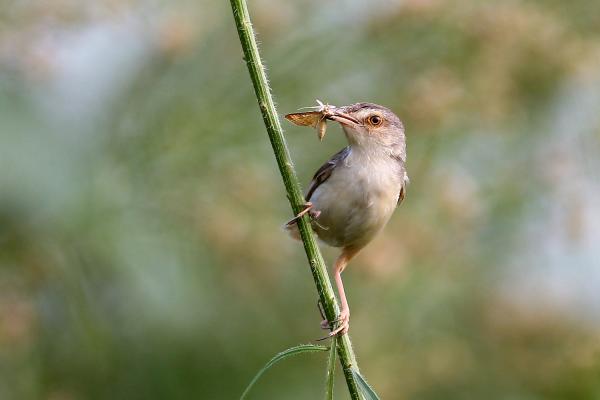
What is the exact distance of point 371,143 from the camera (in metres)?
3.39

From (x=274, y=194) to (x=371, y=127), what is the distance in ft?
4.70

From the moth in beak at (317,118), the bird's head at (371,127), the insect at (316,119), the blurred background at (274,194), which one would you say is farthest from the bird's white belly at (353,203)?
the blurred background at (274,194)

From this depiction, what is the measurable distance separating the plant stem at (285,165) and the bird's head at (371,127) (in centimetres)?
107

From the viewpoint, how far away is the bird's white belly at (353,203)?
3273 mm

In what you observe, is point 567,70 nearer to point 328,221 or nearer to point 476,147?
point 476,147

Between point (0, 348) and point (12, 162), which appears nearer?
point (0, 348)

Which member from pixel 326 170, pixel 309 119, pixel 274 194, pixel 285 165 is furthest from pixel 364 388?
pixel 274 194

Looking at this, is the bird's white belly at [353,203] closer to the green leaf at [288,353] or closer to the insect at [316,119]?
the insect at [316,119]

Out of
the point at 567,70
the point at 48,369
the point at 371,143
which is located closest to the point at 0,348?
the point at 48,369

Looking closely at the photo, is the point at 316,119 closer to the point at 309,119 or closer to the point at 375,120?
the point at 309,119

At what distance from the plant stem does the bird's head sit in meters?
1.07

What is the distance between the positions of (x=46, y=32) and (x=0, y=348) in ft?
4.68

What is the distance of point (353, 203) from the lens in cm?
327

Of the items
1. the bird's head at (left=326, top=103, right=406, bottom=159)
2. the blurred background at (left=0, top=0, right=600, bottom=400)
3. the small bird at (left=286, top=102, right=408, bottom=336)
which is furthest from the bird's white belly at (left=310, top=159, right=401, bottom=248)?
the blurred background at (left=0, top=0, right=600, bottom=400)
